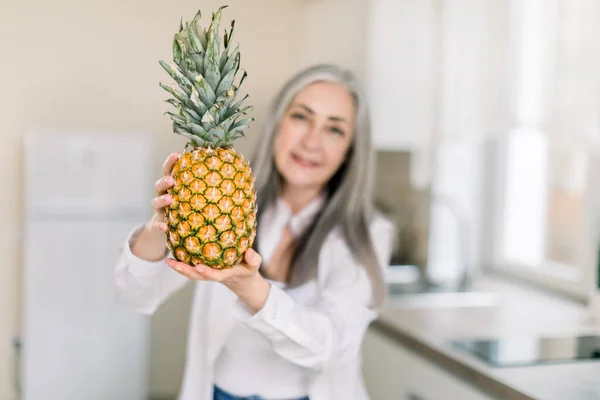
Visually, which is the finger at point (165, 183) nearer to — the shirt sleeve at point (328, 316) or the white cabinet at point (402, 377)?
the shirt sleeve at point (328, 316)

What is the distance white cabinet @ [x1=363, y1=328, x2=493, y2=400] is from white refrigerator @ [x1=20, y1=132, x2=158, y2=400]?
116 centimetres

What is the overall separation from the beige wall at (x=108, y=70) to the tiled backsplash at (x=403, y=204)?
52cm

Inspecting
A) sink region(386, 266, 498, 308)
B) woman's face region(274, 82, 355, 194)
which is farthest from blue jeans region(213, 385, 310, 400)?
sink region(386, 266, 498, 308)

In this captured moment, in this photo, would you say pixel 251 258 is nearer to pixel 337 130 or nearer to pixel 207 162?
pixel 207 162

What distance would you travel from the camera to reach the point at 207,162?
104 cm

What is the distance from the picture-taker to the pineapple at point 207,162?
1002mm

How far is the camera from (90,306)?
2838 mm

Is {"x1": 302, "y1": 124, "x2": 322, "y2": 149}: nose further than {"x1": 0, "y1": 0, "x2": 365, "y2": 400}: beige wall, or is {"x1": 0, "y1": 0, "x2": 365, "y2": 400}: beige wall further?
{"x1": 0, "y1": 0, "x2": 365, "y2": 400}: beige wall

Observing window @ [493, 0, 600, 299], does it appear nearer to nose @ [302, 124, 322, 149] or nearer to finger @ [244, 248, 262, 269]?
nose @ [302, 124, 322, 149]

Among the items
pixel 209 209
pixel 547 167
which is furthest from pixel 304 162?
pixel 547 167

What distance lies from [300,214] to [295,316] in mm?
479

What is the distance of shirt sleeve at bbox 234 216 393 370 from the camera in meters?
1.26

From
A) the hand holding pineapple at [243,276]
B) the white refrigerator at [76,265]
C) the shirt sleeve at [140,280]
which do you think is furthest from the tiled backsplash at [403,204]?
the hand holding pineapple at [243,276]

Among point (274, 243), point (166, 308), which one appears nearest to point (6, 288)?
point (166, 308)
